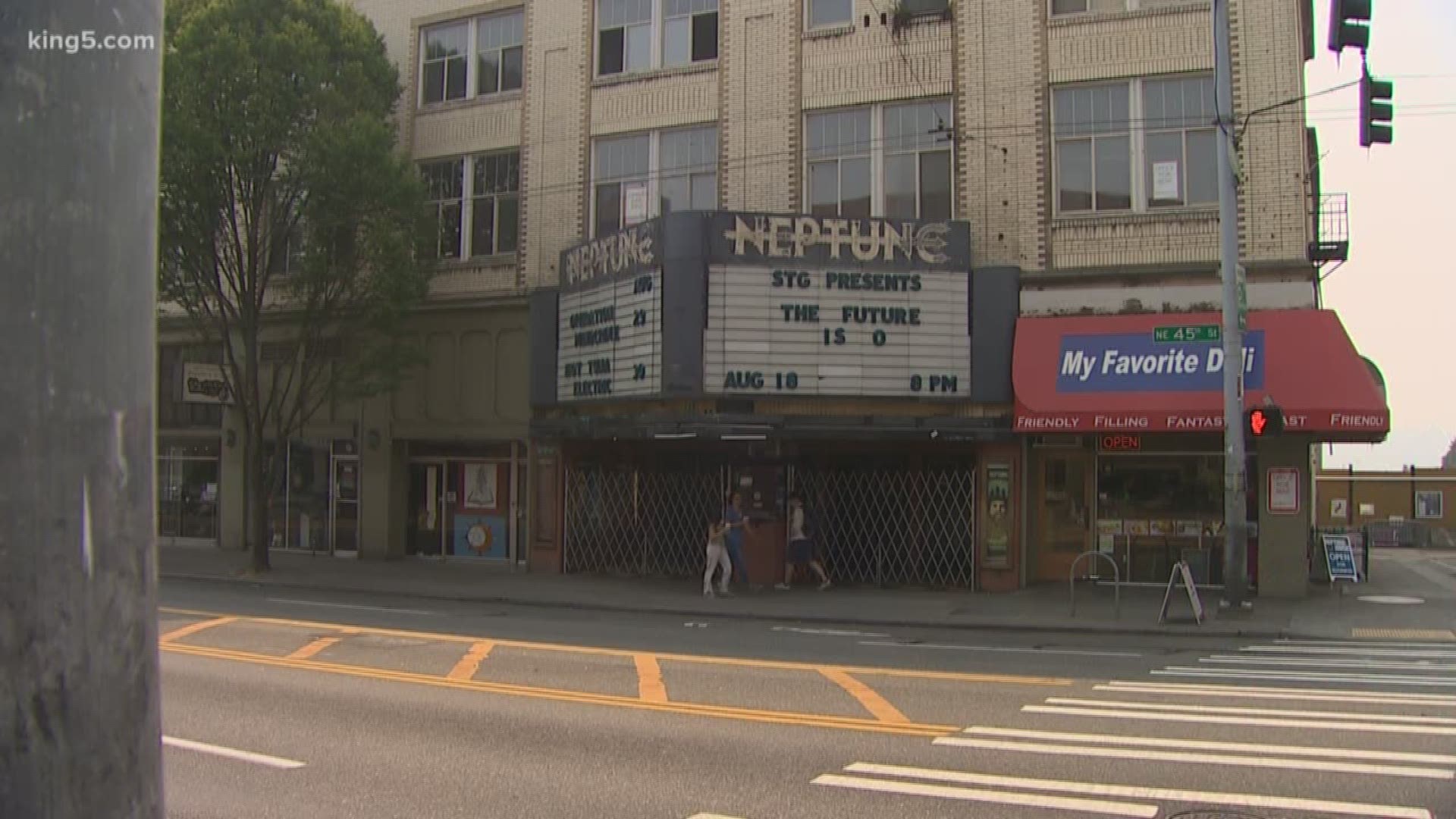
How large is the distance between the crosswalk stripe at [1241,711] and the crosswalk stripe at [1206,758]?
161 centimetres

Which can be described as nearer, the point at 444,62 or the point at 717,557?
the point at 717,557

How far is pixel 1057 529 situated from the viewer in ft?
65.5

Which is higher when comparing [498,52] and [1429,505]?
[498,52]

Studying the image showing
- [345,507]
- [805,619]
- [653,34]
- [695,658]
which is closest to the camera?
[695,658]

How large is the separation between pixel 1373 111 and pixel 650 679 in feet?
34.9

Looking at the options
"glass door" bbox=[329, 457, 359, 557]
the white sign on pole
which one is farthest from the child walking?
"glass door" bbox=[329, 457, 359, 557]

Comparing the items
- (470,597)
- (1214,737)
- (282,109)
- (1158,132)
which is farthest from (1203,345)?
(282,109)

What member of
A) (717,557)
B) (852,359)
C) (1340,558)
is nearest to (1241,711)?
(717,557)

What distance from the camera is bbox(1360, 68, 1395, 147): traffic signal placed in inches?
515

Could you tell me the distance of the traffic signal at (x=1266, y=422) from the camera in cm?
1534

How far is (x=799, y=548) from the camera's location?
786 inches

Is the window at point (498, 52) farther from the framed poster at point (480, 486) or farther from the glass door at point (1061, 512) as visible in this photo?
the glass door at point (1061, 512)

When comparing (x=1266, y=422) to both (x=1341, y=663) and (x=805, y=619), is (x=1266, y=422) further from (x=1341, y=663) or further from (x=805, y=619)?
(x=805, y=619)

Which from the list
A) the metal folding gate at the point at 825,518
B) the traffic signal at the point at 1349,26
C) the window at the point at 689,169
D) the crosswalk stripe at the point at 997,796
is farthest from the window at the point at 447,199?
the crosswalk stripe at the point at 997,796
